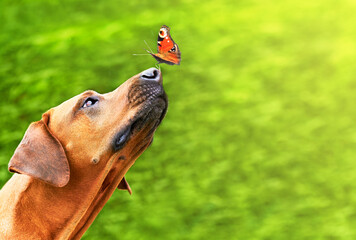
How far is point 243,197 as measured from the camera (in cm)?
384

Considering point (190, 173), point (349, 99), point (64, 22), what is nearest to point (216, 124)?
point (190, 173)

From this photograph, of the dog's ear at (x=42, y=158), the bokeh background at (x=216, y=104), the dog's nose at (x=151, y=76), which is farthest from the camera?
the bokeh background at (x=216, y=104)

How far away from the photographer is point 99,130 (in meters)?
2.16

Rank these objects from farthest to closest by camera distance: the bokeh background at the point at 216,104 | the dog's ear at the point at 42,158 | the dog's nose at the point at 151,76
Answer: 1. the bokeh background at the point at 216,104
2. the dog's nose at the point at 151,76
3. the dog's ear at the point at 42,158

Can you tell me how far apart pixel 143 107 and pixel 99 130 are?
0.17 metres

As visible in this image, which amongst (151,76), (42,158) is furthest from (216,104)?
(42,158)

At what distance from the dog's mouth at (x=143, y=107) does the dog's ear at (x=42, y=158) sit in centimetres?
19

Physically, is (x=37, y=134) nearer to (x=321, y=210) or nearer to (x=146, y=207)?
(x=146, y=207)

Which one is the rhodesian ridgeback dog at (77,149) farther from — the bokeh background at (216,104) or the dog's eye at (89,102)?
the bokeh background at (216,104)

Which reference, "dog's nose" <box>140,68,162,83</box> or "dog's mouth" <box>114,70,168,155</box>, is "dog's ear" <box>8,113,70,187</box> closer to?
"dog's mouth" <box>114,70,168,155</box>

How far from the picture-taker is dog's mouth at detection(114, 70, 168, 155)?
83.9 inches

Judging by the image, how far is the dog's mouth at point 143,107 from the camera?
6.99 ft

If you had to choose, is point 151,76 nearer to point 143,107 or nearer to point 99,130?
point 143,107

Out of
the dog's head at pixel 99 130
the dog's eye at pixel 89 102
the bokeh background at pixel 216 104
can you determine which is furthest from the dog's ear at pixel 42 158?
the bokeh background at pixel 216 104
